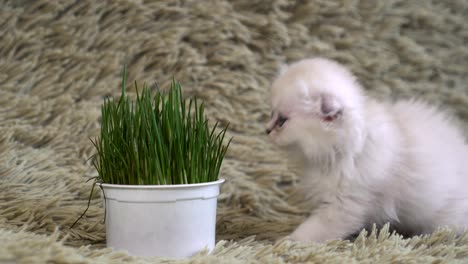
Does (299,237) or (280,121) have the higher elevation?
(280,121)

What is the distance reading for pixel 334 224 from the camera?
1.30 m

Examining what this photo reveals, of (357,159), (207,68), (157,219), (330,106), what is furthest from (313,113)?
(207,68)

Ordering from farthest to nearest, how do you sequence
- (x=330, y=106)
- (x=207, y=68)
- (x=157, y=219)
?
1. (x=207, y=68)
2. (x=330, y=106)
3. (x=157, y=219)

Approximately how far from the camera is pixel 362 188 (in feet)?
4.30

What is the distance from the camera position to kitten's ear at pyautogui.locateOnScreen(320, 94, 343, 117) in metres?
1.25

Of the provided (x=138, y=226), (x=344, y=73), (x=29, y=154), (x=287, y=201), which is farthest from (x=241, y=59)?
(x=138, y=226)

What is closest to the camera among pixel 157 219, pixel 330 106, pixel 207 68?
pixel 157 219

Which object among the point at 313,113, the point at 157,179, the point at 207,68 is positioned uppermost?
the point at 207,68

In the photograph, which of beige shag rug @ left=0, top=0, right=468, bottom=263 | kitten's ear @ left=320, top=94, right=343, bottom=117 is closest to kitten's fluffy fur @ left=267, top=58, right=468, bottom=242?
kitten's ear @ left=320, top=94, right=343, bottom=117

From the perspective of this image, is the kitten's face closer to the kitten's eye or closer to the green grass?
the kitten's eye

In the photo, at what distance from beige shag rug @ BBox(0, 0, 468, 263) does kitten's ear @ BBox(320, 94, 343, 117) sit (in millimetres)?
331

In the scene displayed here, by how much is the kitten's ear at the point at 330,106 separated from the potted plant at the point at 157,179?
25cm

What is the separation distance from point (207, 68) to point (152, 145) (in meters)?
0.83

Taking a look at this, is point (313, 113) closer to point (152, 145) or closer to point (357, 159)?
point (357, 159)
